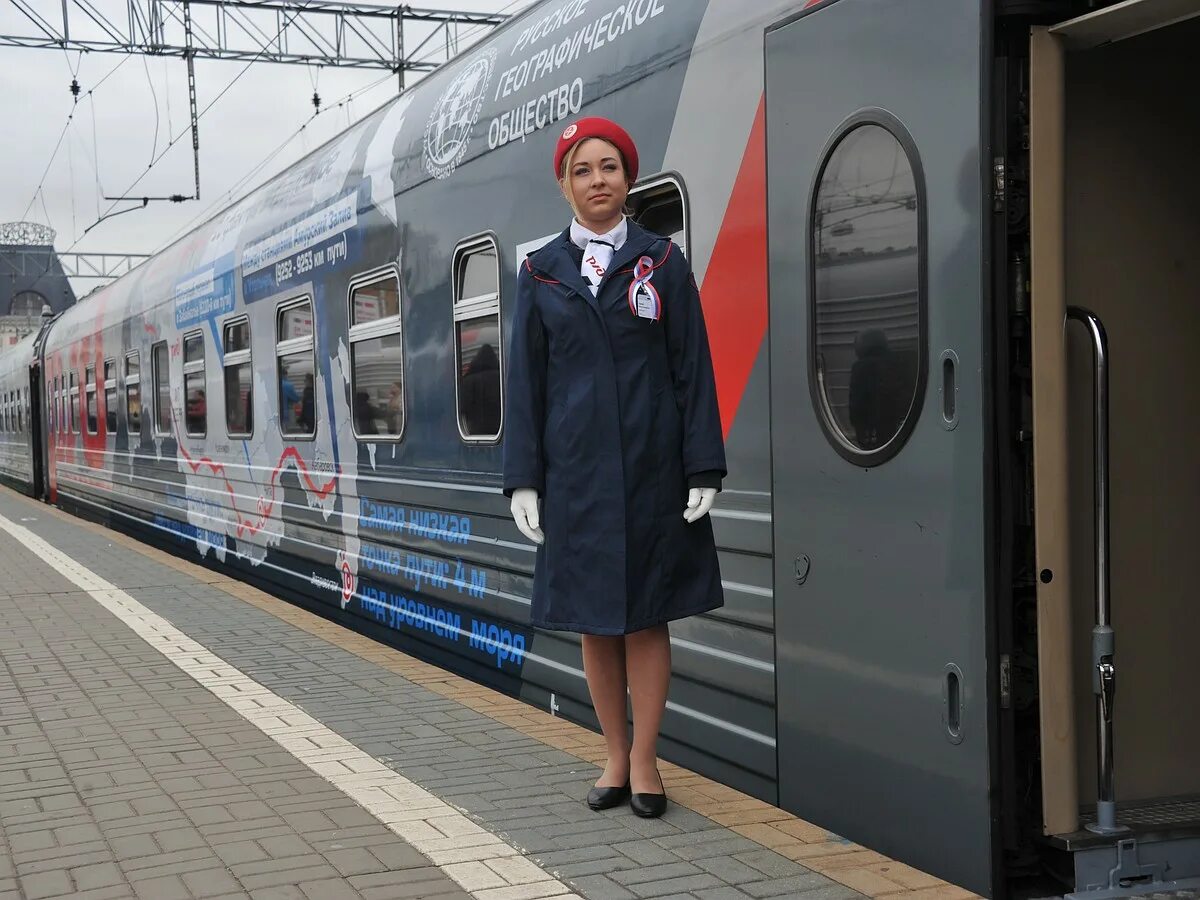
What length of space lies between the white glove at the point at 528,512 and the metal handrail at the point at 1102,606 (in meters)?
1.53

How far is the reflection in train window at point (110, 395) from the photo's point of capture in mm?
16859

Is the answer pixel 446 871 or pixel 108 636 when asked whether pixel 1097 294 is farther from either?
pixel 108 636

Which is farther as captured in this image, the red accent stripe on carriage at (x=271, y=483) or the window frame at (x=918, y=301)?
Answer: the red accent stripe on carriage at (x=271, y=483)

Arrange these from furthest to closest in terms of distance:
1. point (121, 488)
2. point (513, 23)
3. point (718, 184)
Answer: point (121, 488), point (513, 23), point (718, 184)

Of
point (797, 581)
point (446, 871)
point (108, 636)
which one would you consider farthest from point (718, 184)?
point (108, 636)

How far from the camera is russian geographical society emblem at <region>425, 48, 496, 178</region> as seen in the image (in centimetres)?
654

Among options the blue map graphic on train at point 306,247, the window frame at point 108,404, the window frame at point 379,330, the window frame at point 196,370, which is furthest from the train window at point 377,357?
the window frame at point 108,404

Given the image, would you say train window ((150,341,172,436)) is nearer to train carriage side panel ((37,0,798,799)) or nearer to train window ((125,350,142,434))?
train carriage side panel ((37,0,798,799))

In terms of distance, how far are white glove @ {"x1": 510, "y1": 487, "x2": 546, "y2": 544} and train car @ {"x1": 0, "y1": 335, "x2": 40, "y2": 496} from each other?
22.7m

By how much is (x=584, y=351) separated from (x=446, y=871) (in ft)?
4.90

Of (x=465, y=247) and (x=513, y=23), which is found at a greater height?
(x=513, y=23)

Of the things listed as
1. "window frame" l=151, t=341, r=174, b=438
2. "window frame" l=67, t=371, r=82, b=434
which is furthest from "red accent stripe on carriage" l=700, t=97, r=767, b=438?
"window frame" l=67, t=371, r=82, b=434

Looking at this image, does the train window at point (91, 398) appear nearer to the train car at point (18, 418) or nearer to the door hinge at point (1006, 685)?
the train car at point (18, 418)

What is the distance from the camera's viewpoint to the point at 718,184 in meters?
4.48
